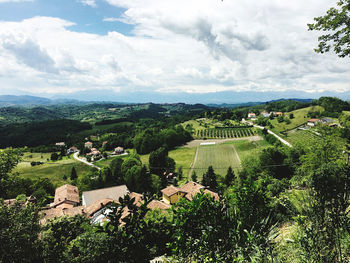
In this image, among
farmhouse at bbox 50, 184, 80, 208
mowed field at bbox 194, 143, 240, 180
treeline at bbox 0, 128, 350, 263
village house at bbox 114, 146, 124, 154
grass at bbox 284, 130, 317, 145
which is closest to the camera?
treeline at bbox 0, 128, 350, 263

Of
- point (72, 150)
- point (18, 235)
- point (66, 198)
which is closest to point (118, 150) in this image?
point (72, 150)

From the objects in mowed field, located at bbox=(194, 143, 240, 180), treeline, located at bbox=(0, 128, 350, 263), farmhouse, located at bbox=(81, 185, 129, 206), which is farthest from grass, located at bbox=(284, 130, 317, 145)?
treeline, located at bbox=(0, 128, 350, 263)

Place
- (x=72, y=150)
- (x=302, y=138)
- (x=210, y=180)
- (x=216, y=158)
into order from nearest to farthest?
(x=210, y=180)
(x=302, y=138)
(x=216, y=158)
(x=72, y=150)

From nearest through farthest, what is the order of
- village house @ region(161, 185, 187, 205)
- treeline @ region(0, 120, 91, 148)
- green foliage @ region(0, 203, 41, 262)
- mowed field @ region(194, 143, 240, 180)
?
green foliage @ region(0, 203, 41, 262)
village house @ region(161, 185, 187, 205)
mowed field @ region(194, 143, 240, 180)
treeline @ region(0, 120, 91, 148)

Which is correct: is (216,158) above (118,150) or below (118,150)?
above

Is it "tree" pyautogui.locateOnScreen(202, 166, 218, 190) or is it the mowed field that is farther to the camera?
the mowed field

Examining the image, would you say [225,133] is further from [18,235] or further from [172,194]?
[18,235]

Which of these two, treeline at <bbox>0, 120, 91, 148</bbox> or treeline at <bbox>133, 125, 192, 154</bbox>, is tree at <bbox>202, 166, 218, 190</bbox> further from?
treeline at <bbox>0, 120, 91, 148</bbox>
